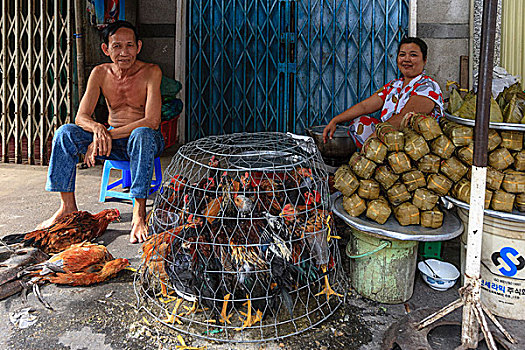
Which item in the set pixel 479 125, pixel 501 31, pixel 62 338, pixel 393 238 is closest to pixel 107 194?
pixel 62 338

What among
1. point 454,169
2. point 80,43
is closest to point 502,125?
point 454,169

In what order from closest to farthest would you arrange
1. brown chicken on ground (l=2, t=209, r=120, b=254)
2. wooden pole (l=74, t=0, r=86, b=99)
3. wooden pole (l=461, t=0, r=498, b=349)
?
wooden pole (l=461, t=0, r=498, b=349) < brown chicken on ground (l=2, t=209, r=120, b=254) < wooden pole (l=74, t=0, r=86, b=99)

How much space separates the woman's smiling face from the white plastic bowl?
1.61 meters

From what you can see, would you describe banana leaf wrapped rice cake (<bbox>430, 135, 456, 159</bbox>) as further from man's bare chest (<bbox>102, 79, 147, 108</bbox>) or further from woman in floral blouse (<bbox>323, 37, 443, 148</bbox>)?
man's bare chest (<bbox>102, 79, 147, 108</bbox>)

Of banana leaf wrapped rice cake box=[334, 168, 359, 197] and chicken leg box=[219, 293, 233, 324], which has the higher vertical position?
banana leaf wrapped rice cake box=[334, 168, 359, 197]

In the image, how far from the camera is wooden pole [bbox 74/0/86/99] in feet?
17.6

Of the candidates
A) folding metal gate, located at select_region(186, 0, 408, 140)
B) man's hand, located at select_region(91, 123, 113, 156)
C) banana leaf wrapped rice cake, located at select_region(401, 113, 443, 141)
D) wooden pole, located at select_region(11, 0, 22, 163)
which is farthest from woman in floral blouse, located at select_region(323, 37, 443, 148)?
wooden pole, located at select_region(11, 0, 22, 163)

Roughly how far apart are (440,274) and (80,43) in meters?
Answer: 4.87

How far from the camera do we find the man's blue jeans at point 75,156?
337cm

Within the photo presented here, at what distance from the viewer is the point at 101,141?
3410 millimetres

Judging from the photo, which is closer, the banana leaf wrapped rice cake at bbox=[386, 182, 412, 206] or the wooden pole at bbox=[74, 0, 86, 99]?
the banana leaf wrapped rice cake at bbox=[386, 182, 412, 206]

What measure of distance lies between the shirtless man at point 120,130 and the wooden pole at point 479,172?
2277 mm

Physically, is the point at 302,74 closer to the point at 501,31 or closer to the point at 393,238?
the point at 501,31

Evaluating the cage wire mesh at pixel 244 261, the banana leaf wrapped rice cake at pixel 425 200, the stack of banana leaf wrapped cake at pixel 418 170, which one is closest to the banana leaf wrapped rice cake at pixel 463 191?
the stack of banana leaf wrapped cake at pixel 418 170
